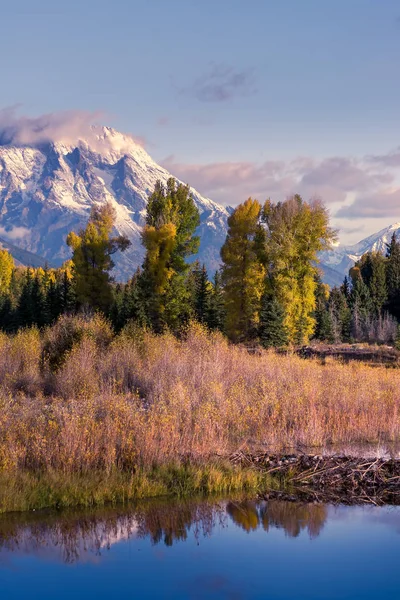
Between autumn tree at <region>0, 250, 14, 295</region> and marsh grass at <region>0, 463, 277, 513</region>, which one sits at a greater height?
autumn tree at <region>0, 250, 14, 295</region>

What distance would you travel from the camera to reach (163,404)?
1429 centimetres

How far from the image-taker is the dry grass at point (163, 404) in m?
12.2

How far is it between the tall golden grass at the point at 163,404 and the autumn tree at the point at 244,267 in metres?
14.3

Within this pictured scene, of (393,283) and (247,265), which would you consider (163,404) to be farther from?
(393,283)

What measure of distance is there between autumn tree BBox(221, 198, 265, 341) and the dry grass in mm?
14360

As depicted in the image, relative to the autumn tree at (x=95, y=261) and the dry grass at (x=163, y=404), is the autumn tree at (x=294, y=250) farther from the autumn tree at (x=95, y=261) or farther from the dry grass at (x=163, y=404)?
the dry grass at (x=163, y=404)

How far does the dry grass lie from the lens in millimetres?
12188

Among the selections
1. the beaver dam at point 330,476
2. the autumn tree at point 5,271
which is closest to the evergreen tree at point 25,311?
the autumn tree at point 5,271

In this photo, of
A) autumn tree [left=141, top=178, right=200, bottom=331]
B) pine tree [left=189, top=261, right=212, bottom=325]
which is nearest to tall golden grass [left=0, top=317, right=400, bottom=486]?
autumn tree [left=141, top=178, right=200, bottom=331]

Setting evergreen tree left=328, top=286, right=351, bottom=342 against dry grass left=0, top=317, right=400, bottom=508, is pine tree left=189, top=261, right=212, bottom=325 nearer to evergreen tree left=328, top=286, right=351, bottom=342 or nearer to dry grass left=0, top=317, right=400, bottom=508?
evergreen tree left=328, top=286, right=351, bottom=342

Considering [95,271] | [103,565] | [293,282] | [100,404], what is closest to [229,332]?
[293,282]

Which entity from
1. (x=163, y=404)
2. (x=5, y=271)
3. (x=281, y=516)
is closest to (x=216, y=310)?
(x=163, y=404)

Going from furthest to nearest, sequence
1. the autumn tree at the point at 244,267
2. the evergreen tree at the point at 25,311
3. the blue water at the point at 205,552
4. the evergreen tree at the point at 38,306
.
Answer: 1. the evergreen tree at the point at 25,311
2. the evergreen tree at the point at 38,306
3. the autumn tree at the point at 244,267
4. the blue water at the point at 205,552

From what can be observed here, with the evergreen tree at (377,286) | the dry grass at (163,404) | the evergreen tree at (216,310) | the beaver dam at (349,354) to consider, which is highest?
the evergreen tree at (377,286)
